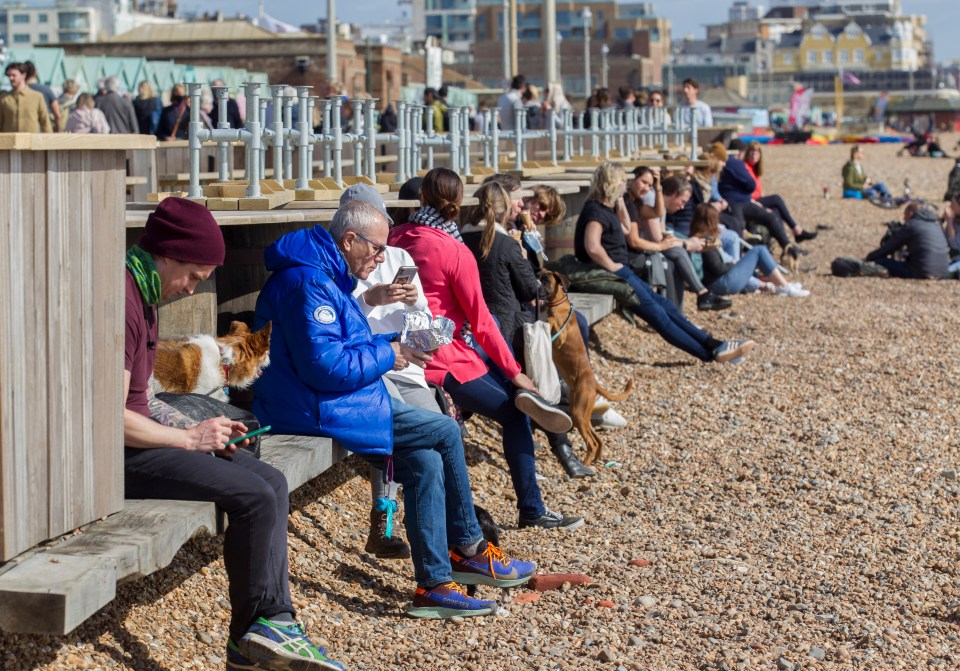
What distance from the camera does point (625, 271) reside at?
9938 mm

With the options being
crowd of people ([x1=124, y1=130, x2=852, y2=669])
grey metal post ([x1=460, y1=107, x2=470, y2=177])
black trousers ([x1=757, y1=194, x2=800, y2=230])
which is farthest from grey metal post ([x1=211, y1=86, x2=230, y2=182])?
black trousers ([x1=757, y1=194, x2=800, y2=230])

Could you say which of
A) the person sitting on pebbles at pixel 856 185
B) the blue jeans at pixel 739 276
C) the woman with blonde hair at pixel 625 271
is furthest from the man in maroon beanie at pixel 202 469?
the person sitting on pebbles at pixel 856 185

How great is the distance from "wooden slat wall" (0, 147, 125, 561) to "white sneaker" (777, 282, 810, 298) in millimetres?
10941

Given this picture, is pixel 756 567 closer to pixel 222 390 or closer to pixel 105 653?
pixel 222 390

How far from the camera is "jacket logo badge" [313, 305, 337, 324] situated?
482 centimetres

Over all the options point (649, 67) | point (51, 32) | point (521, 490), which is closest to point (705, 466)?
point (521, 490)

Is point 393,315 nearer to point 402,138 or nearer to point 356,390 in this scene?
point 356,390

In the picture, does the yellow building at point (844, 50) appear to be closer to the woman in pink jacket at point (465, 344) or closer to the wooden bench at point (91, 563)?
the woman in pink jacket at point (465, 344)

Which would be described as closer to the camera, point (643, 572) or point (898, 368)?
point (643, 572)

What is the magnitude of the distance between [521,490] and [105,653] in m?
2.30

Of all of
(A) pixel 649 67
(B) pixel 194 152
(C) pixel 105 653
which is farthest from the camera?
(A) pixel 649 67

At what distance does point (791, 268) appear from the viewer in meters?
16.5

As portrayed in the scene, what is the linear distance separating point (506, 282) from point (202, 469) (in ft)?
10.4

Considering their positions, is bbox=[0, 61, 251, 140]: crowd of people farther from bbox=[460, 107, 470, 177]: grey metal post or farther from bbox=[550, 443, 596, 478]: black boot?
bbox=[550, 443, 596, 478]: black boot
